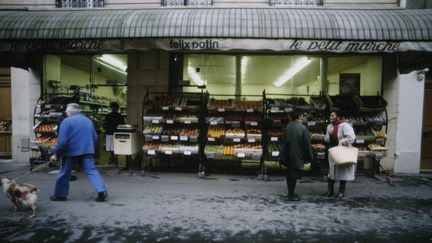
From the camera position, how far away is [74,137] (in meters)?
6.12

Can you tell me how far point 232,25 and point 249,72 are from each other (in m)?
3.20

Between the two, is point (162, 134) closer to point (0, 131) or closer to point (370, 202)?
point (370, 202)

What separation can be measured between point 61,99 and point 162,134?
3.97 meters

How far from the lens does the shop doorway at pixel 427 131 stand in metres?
10.2

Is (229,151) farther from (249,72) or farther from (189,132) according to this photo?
(249,72)

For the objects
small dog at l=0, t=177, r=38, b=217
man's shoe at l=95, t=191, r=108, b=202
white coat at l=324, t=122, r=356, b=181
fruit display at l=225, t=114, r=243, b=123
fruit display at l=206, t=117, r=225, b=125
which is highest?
fruit display at l=225, t=114, r=243, b=123

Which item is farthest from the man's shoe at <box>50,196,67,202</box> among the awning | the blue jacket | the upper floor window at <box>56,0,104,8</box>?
the upper floor window at <box>56,0,104,8</box>

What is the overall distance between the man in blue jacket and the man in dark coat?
427cm

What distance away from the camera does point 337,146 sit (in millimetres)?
6848

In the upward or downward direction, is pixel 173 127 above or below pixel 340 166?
above

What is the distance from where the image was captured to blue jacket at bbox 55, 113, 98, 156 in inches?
238

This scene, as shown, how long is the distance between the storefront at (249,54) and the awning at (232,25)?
28mm

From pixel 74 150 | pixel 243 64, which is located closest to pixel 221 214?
pixel 74 150

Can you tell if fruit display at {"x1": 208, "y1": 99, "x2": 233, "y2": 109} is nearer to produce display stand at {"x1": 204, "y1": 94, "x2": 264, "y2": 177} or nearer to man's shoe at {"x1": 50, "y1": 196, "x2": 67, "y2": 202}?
produce display stand at {"x1": 204, "y1": 94, "x2": 264, "y2": 177}
